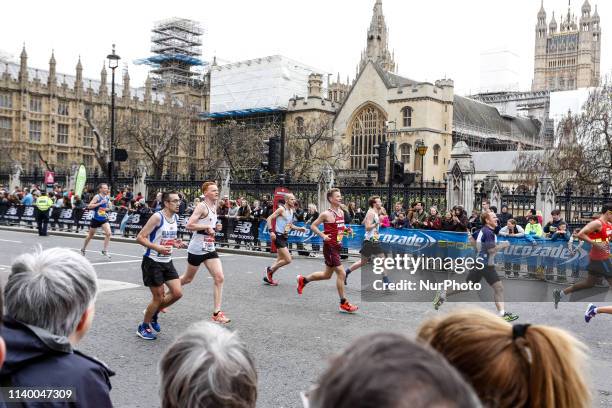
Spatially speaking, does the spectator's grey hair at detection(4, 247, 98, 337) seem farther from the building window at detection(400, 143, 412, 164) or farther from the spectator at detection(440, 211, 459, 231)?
the building window at detection(400, 143, 412, 164)

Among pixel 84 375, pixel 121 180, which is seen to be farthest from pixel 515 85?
pixel 84 375

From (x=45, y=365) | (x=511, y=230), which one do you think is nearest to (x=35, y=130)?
(x=511, y=230)

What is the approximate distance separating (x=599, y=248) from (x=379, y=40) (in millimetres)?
80684

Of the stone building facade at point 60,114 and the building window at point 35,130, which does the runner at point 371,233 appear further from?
the building window at point 35,130

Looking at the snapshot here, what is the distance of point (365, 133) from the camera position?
63.4m

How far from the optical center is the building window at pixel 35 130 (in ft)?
231

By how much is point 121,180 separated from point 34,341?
32.1 metres

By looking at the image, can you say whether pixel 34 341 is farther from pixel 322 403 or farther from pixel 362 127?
pixel 362 127

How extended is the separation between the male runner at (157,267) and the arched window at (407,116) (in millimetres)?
53840

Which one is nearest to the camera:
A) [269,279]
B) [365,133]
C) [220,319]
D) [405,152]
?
[220,319]

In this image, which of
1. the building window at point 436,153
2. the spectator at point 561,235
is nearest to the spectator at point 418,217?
the spectator at point 561,235

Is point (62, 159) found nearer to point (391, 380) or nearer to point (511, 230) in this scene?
point (511, 230)

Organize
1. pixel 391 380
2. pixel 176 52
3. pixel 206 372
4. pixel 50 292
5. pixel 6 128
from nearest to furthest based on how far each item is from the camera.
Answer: pixel 391 380 → pixel 206 372 → pixel 50 292 → pixel 6 128 → pixel 176 52

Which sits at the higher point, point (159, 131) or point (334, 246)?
point (159, 131)
